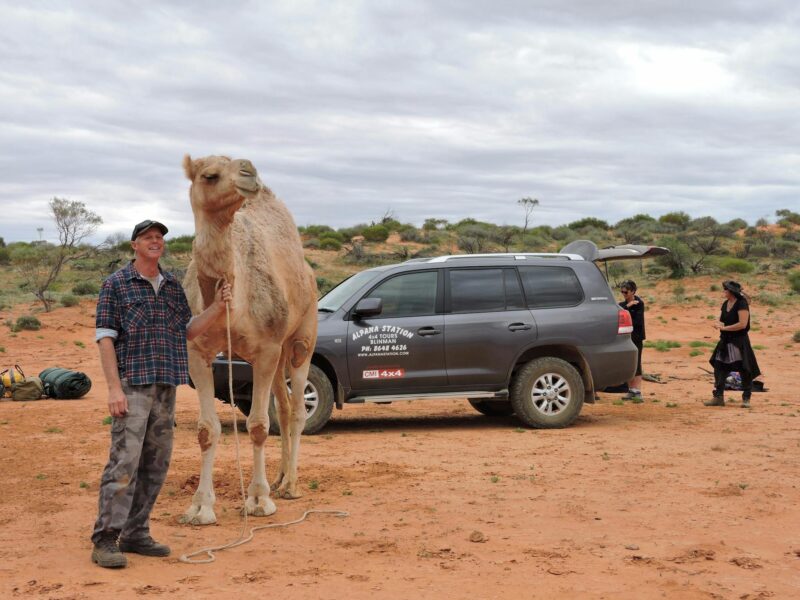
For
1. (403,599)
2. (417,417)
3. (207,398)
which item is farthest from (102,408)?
(403,599)

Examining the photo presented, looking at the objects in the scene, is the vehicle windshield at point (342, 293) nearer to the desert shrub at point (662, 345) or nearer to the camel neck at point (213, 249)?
the camel neck at point (213, 249)

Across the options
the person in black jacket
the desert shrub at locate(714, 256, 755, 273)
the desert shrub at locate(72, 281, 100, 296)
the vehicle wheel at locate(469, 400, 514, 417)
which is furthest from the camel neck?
the desert shrub at locate(714, 256, 755, 273)

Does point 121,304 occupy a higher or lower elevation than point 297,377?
higher

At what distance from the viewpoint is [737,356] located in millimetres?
13727

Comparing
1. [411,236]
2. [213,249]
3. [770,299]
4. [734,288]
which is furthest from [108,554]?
[411,236]

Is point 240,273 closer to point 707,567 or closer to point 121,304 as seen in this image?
point 121,304

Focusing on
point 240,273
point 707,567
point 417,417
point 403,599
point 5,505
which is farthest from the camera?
point 417,417

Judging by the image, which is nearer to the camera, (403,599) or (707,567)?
(403,599)

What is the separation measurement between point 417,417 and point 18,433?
531 cm

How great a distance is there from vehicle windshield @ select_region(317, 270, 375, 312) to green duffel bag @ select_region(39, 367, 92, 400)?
16.8 feet

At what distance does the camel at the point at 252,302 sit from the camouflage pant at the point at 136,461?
925 mm

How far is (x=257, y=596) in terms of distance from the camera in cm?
516

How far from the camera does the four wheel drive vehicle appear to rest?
36.5 ft

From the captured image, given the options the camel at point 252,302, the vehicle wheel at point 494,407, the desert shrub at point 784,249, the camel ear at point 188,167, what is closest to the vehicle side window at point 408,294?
the vehicle wheel at point 494,407
